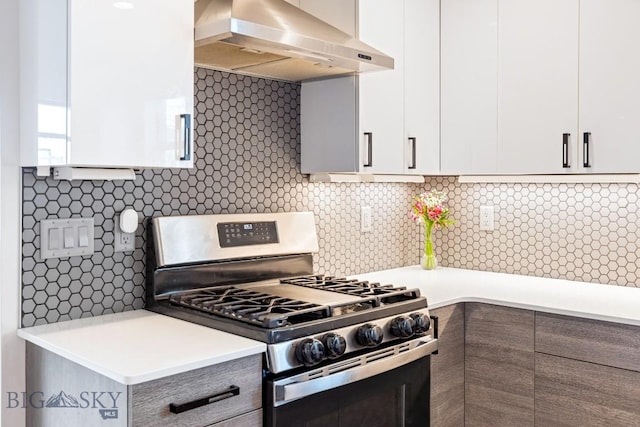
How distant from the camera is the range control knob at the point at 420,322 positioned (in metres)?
2.18

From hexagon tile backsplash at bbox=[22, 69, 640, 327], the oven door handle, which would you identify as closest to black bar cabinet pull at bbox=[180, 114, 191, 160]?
hexagon tile backsplash at bbox=[22, 69, 640, 327]

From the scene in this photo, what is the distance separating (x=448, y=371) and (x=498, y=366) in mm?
205

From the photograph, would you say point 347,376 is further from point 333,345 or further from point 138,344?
point 138,344

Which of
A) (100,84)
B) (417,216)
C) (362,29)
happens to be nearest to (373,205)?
(417,216)

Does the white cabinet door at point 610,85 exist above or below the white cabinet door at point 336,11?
below

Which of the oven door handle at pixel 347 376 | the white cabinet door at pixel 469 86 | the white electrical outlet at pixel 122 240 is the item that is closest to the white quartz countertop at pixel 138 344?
the oven door handle at pixel 347 376

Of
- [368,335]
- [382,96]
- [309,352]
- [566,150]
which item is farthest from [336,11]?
→ [309,352]

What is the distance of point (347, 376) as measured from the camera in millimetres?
1902

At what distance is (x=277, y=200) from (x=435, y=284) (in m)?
0.84

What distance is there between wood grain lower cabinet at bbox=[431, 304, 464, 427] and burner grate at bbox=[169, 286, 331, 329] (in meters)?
0.70

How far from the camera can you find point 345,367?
6.27ft

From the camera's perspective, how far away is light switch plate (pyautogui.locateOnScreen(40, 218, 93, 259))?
1944 millimetres

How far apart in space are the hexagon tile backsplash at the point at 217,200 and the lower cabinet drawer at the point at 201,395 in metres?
0.67

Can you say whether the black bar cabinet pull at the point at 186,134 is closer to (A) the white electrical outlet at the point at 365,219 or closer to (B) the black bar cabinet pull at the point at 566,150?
(A) the white electrical outlet at the point at 365,219
